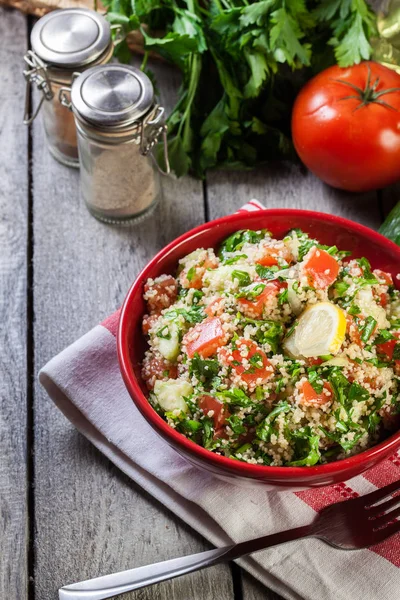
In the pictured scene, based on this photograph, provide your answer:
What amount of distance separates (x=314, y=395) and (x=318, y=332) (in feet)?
0.47

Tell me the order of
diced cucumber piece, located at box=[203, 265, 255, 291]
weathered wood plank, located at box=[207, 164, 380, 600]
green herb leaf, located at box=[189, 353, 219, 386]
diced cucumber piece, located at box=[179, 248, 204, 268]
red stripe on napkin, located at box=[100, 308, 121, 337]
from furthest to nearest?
weathered wood plank, located at box=[207, 164, 380, 600] → red stripe on napkin, located at box=[100, 308, 121, 337] → diced cucumber piece, located at box=[179, 248, 204, 268] → diced cucumber piece, located at box=[203, 265, 255, 291] → green herb leaf, located at box=[189, 353, 219, 386]

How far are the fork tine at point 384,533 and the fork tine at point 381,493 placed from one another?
0.07 m

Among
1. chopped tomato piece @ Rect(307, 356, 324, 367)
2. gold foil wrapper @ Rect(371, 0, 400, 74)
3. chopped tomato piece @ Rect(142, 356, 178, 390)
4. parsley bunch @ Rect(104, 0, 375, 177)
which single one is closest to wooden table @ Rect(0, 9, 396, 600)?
parsley bunch @ Rect(104, 0, 375, 177)

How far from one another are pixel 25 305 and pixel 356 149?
115 cm

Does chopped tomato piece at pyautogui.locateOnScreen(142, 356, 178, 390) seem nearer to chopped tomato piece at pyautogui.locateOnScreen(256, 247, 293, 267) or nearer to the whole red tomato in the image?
chopped tomato piece at pyautogui.locateOnScreen(256, 247, 293, 267)

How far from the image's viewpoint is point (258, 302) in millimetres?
1812

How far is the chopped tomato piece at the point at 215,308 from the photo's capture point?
6.05ft

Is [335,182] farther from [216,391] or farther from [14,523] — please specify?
[14,523]

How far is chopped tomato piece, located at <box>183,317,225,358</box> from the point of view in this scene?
1788 millimetres

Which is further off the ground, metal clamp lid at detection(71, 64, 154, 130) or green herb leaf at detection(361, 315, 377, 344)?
Answer: metal clamp lid at detection(71, 64, 154, 130)

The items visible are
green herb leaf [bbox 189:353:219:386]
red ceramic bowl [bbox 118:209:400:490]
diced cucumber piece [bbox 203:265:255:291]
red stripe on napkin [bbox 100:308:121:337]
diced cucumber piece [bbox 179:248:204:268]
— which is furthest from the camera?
red stripe on napkin [bbox 100:308:121:337]

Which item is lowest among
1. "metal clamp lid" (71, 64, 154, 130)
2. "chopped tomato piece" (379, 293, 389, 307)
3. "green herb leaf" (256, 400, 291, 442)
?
"green herb leaf" (256, 400, 291, 442)

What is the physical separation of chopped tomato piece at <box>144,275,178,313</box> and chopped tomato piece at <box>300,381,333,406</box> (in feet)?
1.47

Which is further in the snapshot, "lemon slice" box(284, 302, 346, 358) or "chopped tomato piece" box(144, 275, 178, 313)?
"chopped tomato piece" box(144, 275, 178, 313)
